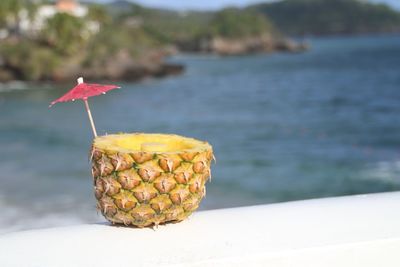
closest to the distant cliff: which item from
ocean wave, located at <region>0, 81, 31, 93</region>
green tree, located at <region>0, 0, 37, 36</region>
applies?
green tree, located at <region>0, 0, 37, 36</region>

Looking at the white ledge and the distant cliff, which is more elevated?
→ the white ledge

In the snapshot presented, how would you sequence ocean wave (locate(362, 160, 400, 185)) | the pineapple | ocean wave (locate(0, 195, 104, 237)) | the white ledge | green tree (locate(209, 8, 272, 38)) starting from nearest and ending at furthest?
the white ledge
the pineapple
ocean wave (locate(0, 195, 104, 237))
ocean wave (locate(362, 160, 400, 185))
green tree (locate(209, 8, 272, 38))

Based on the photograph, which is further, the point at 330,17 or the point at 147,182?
the point at 330,17

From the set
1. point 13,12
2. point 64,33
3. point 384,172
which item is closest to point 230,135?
point 384,172

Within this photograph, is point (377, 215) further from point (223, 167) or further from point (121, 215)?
point (223, 167)

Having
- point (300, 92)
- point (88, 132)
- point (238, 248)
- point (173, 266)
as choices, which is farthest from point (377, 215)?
point (300, 92)

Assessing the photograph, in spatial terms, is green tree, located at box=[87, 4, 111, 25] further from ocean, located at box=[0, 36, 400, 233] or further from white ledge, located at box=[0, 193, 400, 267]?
white ledge, located at box=[0, 193, 400, 267]

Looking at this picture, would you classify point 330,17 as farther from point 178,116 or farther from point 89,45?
point 178,116
